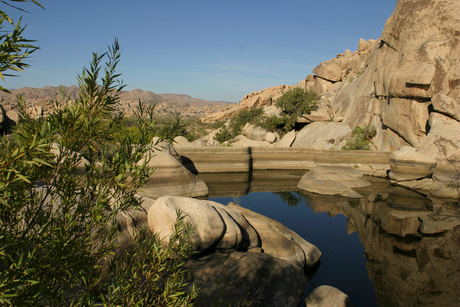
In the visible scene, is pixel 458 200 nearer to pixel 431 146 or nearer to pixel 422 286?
pixel 431 146

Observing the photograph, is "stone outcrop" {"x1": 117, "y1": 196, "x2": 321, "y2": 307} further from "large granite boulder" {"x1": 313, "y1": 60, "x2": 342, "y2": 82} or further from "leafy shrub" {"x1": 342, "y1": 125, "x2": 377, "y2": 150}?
"large granite boulder" {"x1": 313, "y1": 60, "x2": 342, "y2": 82}

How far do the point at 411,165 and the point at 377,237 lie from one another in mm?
7919

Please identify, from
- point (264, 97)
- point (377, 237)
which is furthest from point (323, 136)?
point (264, 97)

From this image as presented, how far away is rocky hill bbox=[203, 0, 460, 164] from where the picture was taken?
53.6 ft

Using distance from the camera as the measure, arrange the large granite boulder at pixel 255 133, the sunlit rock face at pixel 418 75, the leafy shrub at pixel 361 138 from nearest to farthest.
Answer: the sunlit rock face at pixel 418 75 → the leafy shrub at pixel 361 138 → the large granite boulder at pixel 255 133

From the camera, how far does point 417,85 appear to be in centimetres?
1759

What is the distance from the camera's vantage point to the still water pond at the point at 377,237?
672 centimetres

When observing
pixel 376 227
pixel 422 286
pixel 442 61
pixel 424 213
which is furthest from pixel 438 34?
pixel 422 286

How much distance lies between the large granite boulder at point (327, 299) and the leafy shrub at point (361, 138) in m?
16.5

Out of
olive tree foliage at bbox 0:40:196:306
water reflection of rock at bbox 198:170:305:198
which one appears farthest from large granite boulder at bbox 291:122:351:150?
olive tree foliage at bbox 0:40:196:306

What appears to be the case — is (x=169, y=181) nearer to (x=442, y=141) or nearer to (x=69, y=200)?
(x=69, y=200)

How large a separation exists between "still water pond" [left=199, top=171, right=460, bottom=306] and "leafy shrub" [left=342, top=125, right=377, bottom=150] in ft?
15.0

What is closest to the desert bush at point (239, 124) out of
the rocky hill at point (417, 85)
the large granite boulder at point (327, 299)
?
the rocky hill at point (417, 85)

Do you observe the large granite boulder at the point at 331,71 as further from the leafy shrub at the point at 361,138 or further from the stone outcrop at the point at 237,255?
the stone outcrop at the point at 237,255
